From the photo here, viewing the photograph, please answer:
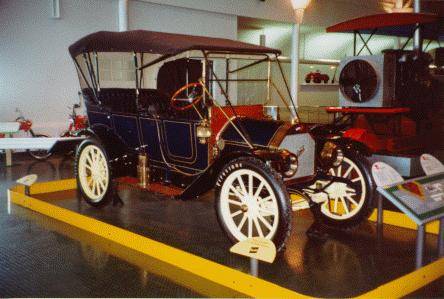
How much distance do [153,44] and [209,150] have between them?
102 cm

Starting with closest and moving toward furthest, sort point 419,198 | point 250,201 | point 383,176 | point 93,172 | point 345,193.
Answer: point 419,198
point 383,176
point 250,201
point 345,193
point 93,172

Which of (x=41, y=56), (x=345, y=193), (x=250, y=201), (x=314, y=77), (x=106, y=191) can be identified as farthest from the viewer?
(x=314, y=77)

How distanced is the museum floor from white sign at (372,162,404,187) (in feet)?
1.94

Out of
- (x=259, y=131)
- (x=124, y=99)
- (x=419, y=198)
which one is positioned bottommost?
(x=419, y=198)

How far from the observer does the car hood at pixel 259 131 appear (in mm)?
3604

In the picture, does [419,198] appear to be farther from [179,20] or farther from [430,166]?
[179,20]

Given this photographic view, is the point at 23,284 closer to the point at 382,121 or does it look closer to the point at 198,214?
the point at 198,214

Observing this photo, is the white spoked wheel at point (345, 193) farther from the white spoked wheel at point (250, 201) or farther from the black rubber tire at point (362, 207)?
the white spoked wheel at point (250, 201)

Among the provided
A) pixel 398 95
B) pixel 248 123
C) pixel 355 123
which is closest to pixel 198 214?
pixel 248 123

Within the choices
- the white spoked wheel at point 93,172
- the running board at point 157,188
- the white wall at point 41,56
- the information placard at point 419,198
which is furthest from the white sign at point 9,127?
the information placard at point 419,198

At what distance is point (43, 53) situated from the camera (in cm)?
898

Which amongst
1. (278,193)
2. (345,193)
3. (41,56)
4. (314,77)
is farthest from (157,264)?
(314,77)

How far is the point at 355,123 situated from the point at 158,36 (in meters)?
→ 3.99

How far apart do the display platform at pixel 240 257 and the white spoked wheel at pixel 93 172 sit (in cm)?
17
